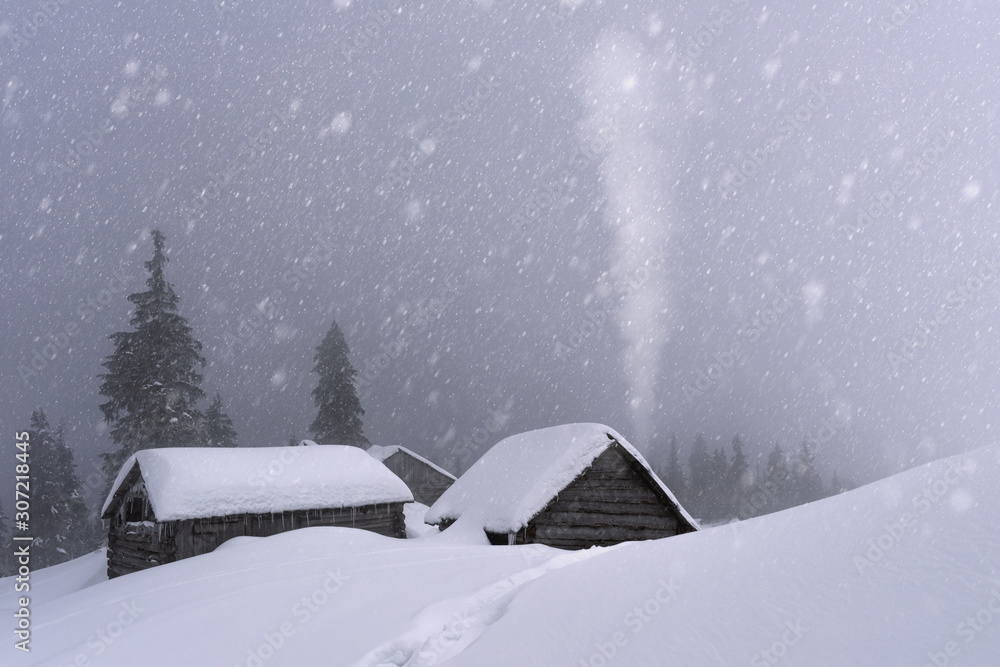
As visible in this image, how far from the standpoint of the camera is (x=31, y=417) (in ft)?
121

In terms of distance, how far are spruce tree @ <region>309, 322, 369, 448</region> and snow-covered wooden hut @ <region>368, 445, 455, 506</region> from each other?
6.31 ft

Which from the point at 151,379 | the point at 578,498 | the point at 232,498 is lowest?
the point at 578,498

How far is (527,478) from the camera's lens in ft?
43.1

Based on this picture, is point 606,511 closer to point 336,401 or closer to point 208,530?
point 208,530

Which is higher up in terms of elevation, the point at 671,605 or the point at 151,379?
the point at 151,379

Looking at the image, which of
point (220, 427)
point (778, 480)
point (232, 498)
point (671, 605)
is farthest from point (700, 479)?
point (671, 605)

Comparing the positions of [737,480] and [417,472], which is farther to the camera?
[737,480]

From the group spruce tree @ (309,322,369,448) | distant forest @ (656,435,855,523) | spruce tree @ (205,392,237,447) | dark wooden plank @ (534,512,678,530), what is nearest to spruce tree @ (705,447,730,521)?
distant forest @ (656,435,855,523)

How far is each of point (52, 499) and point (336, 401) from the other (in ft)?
69.3

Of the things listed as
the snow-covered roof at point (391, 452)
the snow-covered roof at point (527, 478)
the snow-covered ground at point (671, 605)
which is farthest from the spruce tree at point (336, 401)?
the snow-covered ground at point (671, 605)

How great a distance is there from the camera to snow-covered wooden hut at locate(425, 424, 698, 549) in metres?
12.5

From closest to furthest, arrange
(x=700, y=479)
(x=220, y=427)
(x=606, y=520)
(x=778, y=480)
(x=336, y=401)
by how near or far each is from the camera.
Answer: (x=606, y=520)
(x=220, y=427)
(x=336, y=401)
(x=778, y=480)
(x=700, y=479)

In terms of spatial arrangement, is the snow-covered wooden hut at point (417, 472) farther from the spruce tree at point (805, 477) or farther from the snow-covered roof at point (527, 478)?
the spruce tree at point (805, 477)

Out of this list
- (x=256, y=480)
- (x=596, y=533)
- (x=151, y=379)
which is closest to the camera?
(x=596, y=533)
